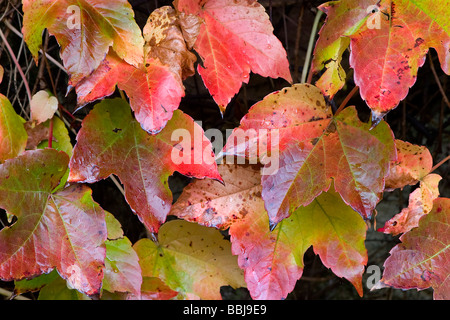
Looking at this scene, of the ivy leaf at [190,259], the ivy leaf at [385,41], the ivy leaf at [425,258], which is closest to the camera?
the ivy leaf at [385,41]

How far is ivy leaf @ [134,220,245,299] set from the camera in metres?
0.79

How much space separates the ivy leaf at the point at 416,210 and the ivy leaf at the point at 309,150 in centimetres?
13

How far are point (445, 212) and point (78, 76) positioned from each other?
25.0 inches

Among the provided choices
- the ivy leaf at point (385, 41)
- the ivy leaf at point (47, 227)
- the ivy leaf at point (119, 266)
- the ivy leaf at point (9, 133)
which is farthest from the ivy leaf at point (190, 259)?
the ivy leaf at point (385, 41)

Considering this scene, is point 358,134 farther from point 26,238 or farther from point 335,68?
point 26,238

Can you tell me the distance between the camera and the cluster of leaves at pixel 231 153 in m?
0.58

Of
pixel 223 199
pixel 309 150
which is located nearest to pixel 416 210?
pixel 309 150

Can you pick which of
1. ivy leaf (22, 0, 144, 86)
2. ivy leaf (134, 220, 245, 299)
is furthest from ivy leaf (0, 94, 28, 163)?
ivy leaf (134, 220, 245, 299)

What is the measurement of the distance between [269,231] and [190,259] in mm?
212

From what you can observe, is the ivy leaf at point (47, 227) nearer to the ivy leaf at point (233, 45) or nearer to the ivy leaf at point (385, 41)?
the ivy leaf at point (233, 45)

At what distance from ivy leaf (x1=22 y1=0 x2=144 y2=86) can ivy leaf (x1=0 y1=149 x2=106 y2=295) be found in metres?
0.18

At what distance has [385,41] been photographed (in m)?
0.57

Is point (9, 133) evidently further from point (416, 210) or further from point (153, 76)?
point (416, 210)
